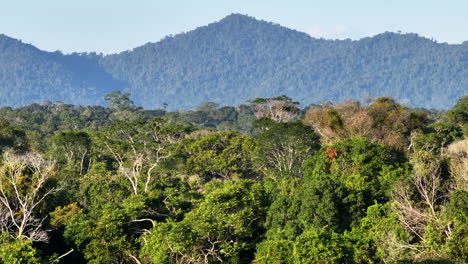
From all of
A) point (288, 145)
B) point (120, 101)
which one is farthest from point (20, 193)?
point (120, 101)

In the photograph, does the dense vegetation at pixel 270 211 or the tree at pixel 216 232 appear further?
the tree at pixel 216 232

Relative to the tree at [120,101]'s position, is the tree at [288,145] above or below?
above

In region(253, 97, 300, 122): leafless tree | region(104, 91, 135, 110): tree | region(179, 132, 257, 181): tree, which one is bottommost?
region(104, 91, 135, 110): tree

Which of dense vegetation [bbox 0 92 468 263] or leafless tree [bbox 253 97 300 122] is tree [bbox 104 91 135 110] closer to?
leafless tree [bbox 253 97 300 122]

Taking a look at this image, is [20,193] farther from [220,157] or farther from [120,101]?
[120,101]

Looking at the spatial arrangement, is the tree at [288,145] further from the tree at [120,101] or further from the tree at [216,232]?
the tree at [120,101]

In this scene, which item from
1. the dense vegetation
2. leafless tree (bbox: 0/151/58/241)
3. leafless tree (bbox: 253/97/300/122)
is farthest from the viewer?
leafless tree (bbox: 253/97/300/122)

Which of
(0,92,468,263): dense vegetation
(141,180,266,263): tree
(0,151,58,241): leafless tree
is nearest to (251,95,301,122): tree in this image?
(0,92,468,263): dense vegetation

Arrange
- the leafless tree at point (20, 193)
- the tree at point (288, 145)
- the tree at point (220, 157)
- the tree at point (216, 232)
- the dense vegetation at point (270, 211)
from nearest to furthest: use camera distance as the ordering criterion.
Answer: the dense vegetation at point (270, 211) < the tree at point (216, 232) < the leafless tree at point (20, 193) < the tree at point (288, 145) < the tree at point (220, 157)

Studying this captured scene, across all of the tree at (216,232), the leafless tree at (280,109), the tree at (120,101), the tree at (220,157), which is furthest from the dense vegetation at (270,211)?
the tree at (120,101)

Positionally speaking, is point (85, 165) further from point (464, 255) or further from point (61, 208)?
point (464, 255)

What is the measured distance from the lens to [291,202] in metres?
32.8

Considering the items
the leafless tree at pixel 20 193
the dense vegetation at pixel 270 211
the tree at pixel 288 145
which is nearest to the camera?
the dense vegetation at pixel 270 211

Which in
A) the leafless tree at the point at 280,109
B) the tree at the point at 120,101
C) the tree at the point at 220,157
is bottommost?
the tree at the point at 120,101
